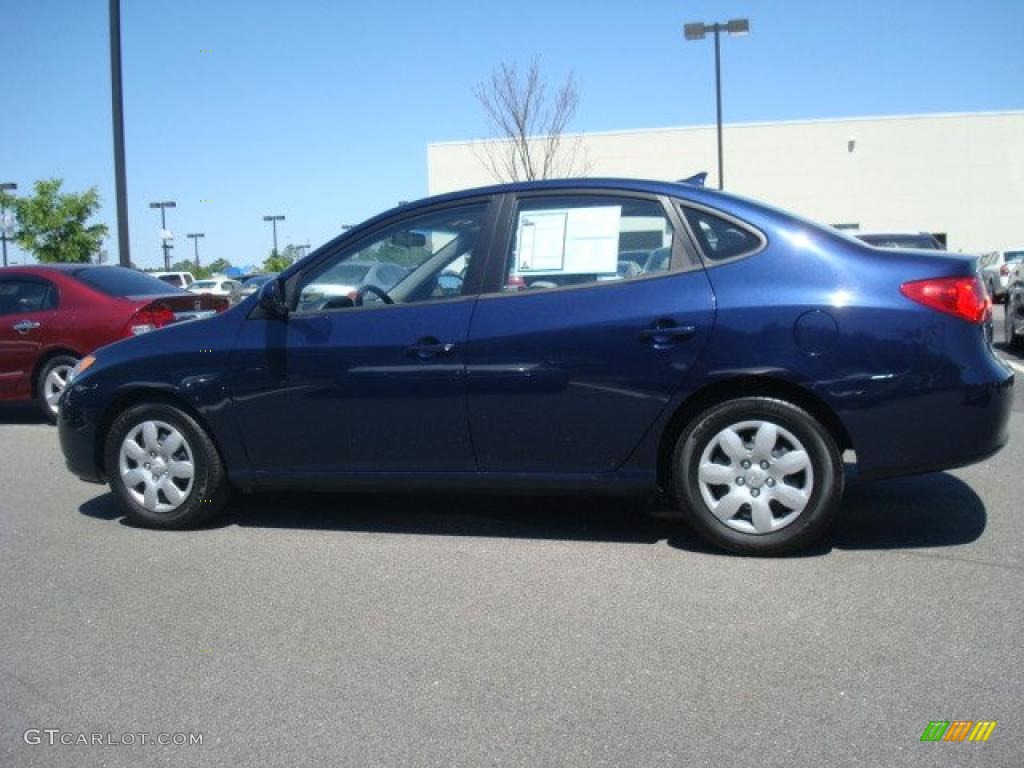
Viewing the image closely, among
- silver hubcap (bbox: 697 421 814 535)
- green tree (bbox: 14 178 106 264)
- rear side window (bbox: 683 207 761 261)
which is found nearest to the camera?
silver hubcap (bbox: 697 421 814 535)

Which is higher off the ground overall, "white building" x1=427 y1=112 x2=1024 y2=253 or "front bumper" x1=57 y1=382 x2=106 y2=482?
"white building" x1=427 y1=112 x2=1024 y2=253

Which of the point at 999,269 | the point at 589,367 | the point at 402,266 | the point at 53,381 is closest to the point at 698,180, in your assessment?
the point at 589,367

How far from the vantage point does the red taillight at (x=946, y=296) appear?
175 inches

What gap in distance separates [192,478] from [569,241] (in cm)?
232

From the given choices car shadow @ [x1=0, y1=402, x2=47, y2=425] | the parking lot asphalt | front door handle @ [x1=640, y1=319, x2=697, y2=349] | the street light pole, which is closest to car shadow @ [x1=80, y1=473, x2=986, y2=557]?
the parking lot asphalt

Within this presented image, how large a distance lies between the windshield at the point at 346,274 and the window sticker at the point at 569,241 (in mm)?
871

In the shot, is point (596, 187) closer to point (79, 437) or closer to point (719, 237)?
point (719, 237)

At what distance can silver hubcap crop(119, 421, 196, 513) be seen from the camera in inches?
215

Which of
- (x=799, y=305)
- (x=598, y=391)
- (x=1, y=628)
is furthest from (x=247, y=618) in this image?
(x=799, y=305)

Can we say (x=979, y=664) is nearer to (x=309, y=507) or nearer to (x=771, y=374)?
(x=771, y=374)

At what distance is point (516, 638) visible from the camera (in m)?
3.89

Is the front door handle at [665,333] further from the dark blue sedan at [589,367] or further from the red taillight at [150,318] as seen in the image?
the red taillight at [150,318]

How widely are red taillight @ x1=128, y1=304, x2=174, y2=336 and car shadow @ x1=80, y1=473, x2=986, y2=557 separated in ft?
10.1

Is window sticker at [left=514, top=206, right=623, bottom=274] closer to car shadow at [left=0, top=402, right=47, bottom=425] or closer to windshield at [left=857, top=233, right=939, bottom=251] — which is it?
car shadow at [left=0, top=402, right=47, bottom=425]
